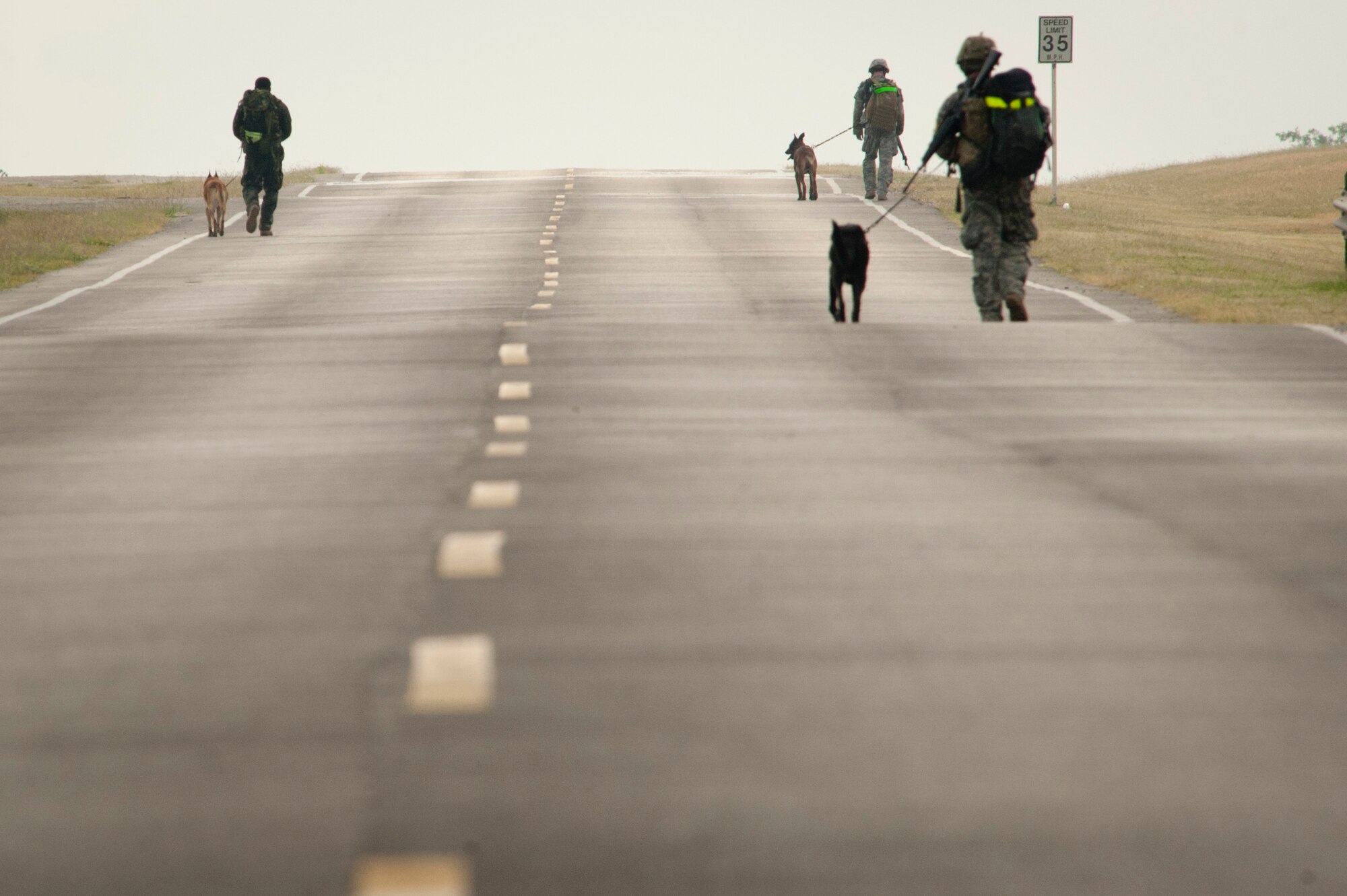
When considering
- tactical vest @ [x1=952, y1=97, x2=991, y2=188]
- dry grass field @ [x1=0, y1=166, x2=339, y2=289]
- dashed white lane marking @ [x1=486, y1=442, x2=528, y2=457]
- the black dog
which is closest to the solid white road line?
dry grass field @ [x1=0, y1=166, x2=339, y2=289]

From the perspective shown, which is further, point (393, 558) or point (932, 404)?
point (932, 404)

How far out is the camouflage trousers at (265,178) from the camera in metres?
27.2

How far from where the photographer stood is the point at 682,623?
5184 millimetres

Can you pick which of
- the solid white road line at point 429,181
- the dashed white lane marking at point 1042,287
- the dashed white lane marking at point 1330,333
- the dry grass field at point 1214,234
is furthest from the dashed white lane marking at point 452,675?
the solid white road line at point 429,181

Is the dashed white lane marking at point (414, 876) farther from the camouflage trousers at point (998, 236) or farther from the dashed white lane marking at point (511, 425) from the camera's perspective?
the camouflage trousers at point (998, 236)

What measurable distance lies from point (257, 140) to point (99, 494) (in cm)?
2058

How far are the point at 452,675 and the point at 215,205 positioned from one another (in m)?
24.4

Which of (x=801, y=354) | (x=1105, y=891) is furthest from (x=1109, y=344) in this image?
(x=1105, y=891)

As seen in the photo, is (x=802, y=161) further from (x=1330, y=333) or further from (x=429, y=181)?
(x=1330, y=333)

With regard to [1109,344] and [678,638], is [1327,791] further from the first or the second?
[1109,344]

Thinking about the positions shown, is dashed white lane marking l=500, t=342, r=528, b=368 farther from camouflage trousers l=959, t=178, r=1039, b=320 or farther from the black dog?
camouflage trousers l=959, t=178, r=1039, b=320

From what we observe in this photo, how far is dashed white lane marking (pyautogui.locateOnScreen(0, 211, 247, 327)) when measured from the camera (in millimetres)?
17812

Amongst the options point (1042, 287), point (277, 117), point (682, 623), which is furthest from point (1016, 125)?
point (277, 117)

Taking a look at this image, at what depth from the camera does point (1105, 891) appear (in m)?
3.52
